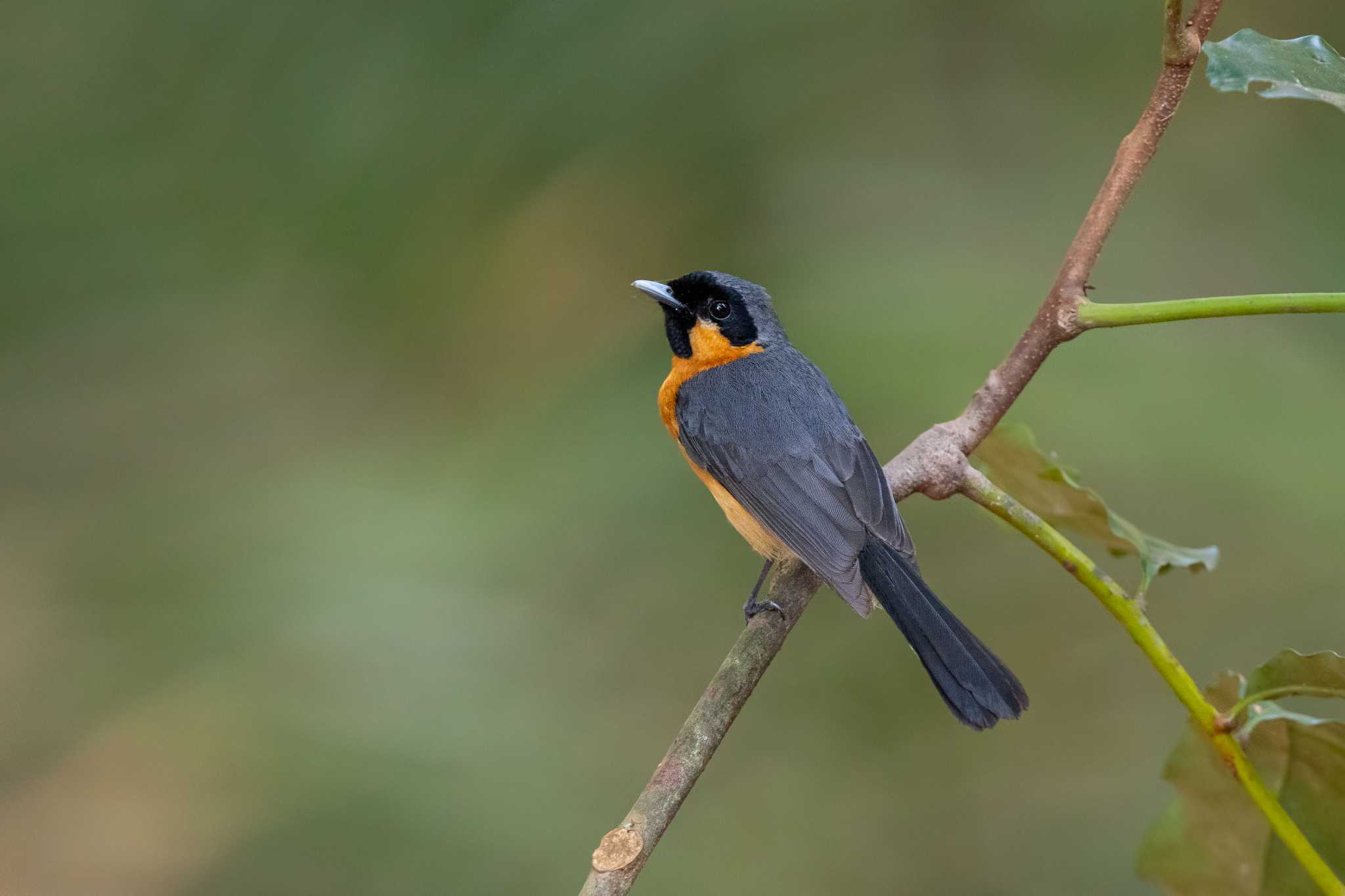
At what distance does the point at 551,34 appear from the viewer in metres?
4.54

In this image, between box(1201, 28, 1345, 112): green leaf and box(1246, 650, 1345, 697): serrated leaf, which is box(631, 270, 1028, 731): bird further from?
box(1201, 28, 1345, 112): green leaf

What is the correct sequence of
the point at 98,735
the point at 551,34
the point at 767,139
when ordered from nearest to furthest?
the point at 98,735
the point at 551,34
the point at 767,139

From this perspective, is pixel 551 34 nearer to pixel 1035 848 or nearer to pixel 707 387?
pixel 707 387

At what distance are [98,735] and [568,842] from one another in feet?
5.12

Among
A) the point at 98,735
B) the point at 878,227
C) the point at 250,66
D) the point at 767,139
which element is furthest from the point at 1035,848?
the point at 250,66

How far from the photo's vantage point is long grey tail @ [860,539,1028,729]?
95.0 inches

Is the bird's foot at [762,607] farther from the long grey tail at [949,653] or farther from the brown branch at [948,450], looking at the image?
the long grey tail at [949,653]

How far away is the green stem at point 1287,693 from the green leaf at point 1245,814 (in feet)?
0.44

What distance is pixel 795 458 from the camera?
298cm

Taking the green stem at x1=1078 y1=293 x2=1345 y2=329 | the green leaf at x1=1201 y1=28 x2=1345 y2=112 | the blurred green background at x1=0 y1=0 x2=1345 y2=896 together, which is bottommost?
the blurred green background at x1=0 y1=0 x2=1345 y2=896

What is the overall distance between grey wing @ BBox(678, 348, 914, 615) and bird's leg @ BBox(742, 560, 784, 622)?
0.14 meters

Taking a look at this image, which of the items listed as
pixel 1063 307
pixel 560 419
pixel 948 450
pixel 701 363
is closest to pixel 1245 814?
pixel 948 450

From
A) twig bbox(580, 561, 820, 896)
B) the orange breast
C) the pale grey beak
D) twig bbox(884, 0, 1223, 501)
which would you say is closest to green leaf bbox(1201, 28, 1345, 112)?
twig bbox(884, 0, 1223, 501)

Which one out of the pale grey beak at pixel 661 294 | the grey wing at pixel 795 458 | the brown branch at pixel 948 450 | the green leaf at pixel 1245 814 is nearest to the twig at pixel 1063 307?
the brown branch at pixel 948 450
